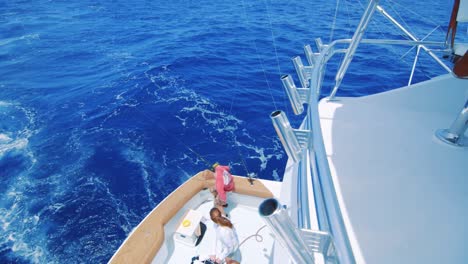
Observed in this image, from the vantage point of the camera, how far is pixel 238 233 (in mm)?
5059

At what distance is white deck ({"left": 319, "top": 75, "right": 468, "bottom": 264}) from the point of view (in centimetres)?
196

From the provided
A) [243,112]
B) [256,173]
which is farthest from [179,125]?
[256,173]

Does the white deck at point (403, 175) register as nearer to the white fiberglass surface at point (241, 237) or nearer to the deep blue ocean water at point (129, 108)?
the white fiberglass surface at point (241, 237)

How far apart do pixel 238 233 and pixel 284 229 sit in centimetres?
429

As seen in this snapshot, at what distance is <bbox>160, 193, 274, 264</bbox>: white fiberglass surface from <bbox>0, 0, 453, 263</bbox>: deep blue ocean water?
1942mm

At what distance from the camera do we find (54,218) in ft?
21.0

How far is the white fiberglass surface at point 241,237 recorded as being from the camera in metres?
4.58

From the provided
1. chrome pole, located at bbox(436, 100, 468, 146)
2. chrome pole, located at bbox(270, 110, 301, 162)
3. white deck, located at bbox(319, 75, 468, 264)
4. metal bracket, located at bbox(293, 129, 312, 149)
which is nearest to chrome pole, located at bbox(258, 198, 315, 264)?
chrome pole, located at bbox(270, 110, 301, 162)

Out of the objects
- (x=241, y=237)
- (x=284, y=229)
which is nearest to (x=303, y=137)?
(x=284, y=229)

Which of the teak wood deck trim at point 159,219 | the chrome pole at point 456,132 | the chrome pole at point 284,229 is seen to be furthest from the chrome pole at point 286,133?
the teak wood deck trim at point 159,219

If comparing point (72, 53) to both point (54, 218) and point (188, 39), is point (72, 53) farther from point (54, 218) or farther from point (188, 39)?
point (54, 218)

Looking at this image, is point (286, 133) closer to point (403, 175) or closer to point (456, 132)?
point (403, 175)

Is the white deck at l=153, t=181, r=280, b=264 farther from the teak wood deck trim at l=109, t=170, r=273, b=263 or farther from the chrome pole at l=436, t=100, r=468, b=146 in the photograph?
the chrome pole at l=436, t=100, r=468, b=146

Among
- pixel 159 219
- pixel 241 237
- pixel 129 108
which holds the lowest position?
pixel 241 237
